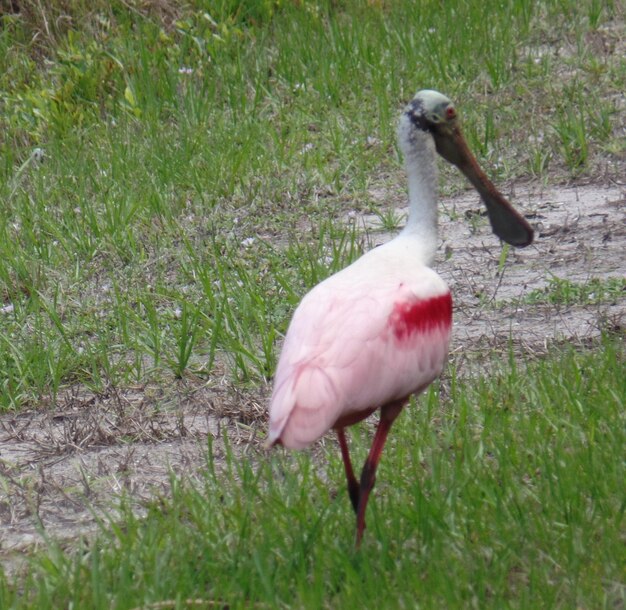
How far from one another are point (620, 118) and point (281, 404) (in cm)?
449

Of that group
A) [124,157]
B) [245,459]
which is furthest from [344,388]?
[124,157]

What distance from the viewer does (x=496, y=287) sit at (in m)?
5.70

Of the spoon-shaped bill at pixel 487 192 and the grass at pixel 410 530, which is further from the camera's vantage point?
the spoon-shaped bill at pixel 487 192

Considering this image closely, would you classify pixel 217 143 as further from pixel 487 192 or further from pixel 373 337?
pixel 373 337

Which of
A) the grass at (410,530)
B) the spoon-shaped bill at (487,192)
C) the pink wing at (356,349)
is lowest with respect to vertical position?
the grass at (410,530)

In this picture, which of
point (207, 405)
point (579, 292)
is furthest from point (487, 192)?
point (207, 405)

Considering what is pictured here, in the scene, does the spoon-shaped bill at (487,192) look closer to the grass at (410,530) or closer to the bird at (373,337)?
the bird at (373,337)

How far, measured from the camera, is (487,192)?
187 inches

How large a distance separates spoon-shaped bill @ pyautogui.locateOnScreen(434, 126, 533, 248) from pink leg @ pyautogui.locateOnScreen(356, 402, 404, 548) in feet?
3.30

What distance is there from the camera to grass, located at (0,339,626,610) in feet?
10.6

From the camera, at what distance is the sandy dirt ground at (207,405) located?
171 inches

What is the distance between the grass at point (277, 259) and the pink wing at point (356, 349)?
1.07ft

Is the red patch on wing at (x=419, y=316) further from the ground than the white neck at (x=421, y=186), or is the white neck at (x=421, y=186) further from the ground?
the white neck at (x=421, y=186)

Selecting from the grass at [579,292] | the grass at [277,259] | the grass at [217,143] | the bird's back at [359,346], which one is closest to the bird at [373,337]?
the bird's back at [359,346]
